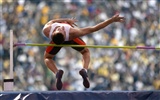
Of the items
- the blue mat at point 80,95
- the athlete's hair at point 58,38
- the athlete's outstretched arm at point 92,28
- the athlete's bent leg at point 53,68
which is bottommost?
the blue mat at point 80,95

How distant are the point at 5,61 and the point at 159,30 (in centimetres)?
276

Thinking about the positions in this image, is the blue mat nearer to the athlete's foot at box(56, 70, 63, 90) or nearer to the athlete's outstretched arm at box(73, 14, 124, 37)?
the athlete's foot at box(56, 70, 63, 90)

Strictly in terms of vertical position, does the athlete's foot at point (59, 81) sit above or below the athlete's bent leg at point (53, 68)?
below

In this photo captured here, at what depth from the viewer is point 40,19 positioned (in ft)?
25.2

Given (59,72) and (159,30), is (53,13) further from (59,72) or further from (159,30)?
(59,72)

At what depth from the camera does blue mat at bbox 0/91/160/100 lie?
3.87 meters

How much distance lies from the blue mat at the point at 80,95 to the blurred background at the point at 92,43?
3267 millimetres

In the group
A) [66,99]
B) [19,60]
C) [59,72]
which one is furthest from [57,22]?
[19,60]

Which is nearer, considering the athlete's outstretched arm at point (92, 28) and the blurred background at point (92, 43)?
the athlete's outstretched arm at point (92, 28)

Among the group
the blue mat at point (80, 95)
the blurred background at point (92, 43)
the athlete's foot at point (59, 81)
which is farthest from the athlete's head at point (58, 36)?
the blurred background at point (92, 43)

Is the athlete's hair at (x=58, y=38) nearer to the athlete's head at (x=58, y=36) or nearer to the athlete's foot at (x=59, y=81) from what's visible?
the athlete's head at (x=58, y=36)

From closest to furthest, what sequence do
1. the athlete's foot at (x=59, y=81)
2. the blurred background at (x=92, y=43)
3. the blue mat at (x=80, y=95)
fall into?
the blue mat at (x=80, y=95) → the athlete's foot at (x=59, y=81) → the blurred background at (x=92, y=43)

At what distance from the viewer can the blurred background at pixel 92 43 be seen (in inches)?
289

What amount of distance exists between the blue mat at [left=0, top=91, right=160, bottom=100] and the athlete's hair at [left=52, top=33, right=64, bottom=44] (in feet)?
2.28
